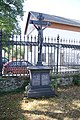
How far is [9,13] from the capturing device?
13555mm

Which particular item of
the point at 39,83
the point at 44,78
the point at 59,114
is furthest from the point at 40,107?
the point at 44,78

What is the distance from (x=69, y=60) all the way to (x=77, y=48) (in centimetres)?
120

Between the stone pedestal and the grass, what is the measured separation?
11.3 inches

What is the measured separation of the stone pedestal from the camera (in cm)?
684

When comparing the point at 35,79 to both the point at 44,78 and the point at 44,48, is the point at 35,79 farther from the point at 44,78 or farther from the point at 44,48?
the point at 44,48

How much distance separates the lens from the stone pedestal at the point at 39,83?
6841mm

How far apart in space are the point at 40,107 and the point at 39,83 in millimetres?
1433

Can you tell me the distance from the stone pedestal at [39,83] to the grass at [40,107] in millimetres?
287

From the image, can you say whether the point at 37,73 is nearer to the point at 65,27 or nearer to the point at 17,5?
the point at 17,5

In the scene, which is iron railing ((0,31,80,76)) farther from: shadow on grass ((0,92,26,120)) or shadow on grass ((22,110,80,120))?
shadow on grass ((22,110,80,120))

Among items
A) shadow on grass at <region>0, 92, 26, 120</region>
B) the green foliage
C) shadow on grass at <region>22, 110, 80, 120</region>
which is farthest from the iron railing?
shadow on grass at <region>22, 110, 80, 120</region>

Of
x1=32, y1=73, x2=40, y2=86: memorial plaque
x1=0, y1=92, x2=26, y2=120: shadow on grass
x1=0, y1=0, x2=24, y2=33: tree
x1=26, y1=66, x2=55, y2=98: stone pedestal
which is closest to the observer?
x1=0, y1=92, x2=26, y2=120: shadow on grass

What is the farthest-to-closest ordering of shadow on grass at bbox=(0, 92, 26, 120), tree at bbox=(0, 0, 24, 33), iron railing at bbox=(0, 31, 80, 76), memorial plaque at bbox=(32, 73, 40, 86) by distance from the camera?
tree at bbox=(0, 0, 24, 33) → iron railing at bbox=(0, 31, 80, 76) → memorial plaque at bbox=(32, 73, 40, 86) → shadow on grass at bbox=(0, 92, 26, 120)

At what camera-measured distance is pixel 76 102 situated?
6.27m
